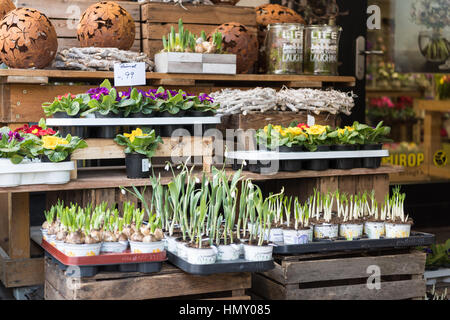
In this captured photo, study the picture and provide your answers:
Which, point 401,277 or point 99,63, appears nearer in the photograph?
point 401,277

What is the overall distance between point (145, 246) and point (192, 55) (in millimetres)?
1776

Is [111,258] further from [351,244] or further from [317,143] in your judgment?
[317,143]

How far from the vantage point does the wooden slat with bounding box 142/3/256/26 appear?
14.1 feet

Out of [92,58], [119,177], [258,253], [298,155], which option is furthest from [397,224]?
[92,58]

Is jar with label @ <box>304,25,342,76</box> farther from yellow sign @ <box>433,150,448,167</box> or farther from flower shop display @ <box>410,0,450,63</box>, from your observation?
yellow sign @ <box>433,150,448,167</box>

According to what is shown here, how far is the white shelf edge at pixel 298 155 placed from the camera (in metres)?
3.44

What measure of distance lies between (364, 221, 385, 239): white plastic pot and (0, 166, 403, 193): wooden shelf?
1.75 feet

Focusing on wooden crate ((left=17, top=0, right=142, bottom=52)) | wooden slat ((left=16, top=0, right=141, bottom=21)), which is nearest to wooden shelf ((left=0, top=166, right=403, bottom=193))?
wooden crate ((left=17, top=0, right=142, bottom=52))

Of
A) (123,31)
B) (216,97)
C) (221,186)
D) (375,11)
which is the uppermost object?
(375,11)

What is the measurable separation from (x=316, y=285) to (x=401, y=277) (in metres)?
0.41

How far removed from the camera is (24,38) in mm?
3691

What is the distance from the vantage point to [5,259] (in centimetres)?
360
